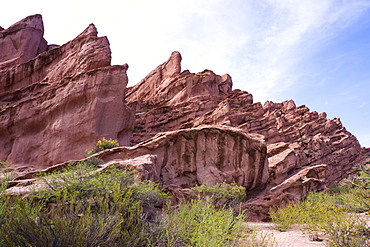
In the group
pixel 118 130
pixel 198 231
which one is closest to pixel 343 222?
pixel 198 231

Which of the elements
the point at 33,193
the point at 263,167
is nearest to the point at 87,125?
the point at 33,193

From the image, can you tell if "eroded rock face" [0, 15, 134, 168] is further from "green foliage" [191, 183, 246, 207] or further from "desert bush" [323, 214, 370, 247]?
"desert bush" [323, 214, 370, 247]

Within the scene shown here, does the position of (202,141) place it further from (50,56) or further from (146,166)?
(50,56)

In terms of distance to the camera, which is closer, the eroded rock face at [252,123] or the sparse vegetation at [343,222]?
the sparse vegetation at [343,222]

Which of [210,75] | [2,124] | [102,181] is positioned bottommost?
[102,181]

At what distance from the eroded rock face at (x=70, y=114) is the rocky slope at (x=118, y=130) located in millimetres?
106

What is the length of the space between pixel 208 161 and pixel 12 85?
29.1m

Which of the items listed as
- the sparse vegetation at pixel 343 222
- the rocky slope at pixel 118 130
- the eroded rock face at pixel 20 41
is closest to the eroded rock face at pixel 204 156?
the rocky slope at pixel 118 130

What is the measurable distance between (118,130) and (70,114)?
5.22 metres

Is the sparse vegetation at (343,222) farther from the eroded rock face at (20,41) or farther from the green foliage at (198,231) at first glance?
the eroded rock face at (20,41)

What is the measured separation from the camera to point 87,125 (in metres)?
21.0

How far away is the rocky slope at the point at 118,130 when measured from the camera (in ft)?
50.5

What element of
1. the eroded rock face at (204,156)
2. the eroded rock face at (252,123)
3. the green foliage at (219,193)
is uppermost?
the eroded rock face at (252,123)

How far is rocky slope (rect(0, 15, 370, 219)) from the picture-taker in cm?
1541
